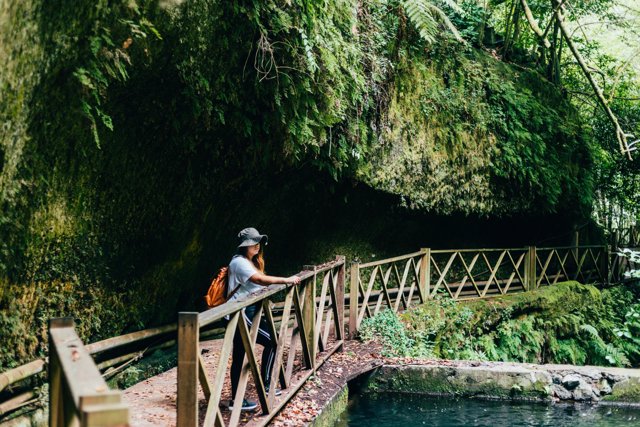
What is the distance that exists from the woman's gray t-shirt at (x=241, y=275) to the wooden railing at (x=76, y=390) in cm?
219

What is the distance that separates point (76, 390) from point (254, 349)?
311 cm

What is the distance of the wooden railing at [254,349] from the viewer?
3.49 meters

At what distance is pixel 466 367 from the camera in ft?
26.1

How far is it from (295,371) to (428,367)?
2042mm

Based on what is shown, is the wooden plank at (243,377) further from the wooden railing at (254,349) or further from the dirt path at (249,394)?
the dirt path at (249,394)

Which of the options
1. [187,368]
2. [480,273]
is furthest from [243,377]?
[480,273]

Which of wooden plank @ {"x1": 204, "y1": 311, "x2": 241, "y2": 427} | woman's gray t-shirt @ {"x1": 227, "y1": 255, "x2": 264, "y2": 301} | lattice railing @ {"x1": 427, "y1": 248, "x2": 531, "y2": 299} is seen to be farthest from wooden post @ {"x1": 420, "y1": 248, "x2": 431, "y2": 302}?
wooden plank @ {"x1": 204, "y1": 311, "x2": 241, "y2": 427}

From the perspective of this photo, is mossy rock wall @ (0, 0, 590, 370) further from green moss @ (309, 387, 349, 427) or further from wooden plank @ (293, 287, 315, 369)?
green moss @ (309, 387, 349, 427)

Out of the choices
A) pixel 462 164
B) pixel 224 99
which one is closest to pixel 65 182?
pixel 224 99

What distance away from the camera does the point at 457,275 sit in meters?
15.2

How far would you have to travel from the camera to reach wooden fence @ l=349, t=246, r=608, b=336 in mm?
9797

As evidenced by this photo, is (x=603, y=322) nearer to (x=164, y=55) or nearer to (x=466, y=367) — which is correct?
(x=466, y=367)

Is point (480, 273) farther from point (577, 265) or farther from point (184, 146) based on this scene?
point (184, 146)

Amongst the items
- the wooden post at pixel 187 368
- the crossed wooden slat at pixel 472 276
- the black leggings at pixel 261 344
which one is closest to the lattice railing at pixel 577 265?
the crossed wooden slat at pixel 472 276
